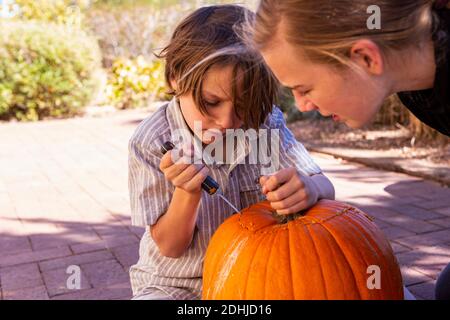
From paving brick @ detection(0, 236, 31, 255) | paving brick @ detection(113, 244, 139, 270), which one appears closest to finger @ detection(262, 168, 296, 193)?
paving brick @ detection(113, 244, 139, 270)

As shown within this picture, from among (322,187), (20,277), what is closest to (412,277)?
(322,187)

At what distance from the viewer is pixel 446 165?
4.04m

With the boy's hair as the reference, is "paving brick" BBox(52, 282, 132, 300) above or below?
below

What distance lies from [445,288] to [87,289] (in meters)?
1.45

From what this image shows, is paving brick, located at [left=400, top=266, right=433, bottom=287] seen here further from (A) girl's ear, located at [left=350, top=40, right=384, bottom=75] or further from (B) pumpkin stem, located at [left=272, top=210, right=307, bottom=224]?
(A) girl's ear, located at [left=350, top=40, right=384, bottom=75]

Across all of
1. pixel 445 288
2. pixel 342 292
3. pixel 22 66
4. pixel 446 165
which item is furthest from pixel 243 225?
pixel 22 66

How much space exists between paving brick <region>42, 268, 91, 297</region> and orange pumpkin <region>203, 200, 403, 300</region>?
3.54ft

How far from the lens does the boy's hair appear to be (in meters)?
1.63

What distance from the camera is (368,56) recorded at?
139 cm

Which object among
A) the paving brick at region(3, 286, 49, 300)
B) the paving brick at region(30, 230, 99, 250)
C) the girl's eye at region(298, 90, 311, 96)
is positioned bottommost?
the paving brick at region(30, 230, 99, 250)

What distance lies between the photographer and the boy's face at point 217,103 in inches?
64.3

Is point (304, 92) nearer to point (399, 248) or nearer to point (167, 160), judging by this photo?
point (167, 160)

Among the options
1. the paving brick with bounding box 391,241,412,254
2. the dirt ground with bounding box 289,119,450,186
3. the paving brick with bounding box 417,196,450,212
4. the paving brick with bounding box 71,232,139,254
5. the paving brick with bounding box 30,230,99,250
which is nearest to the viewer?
the paving brick with bounding box 391,241,412,254
